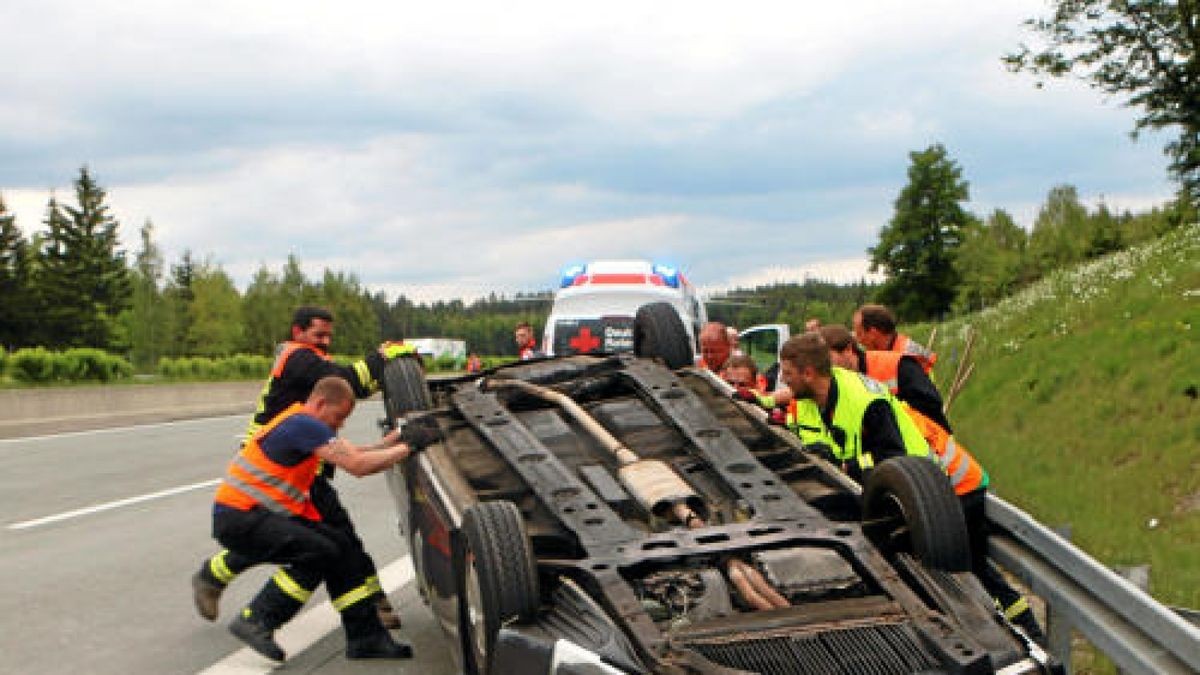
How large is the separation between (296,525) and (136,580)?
7.90 feet

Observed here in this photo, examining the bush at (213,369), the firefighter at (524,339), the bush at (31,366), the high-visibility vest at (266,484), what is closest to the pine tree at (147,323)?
the bush at (213,369)

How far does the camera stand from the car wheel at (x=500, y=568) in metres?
3.85

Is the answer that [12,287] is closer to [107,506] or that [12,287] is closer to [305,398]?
[107,506]

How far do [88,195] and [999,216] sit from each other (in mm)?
75027

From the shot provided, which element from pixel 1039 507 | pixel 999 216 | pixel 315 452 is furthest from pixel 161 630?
pixel 999 216

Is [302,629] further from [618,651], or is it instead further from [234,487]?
[618,651]

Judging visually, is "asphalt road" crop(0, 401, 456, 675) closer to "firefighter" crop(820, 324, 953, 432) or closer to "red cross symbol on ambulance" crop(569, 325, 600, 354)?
"firefighter" crop(820, 324, 953, 432)

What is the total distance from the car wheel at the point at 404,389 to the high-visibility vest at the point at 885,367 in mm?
2200

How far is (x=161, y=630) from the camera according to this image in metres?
6.23

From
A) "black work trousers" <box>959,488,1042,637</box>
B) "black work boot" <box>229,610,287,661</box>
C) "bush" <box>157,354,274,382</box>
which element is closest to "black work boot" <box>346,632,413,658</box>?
"black work boot" <box>229,610,287,661</box>

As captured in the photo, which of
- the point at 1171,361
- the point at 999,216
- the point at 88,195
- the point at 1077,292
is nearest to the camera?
the point at 1171,361

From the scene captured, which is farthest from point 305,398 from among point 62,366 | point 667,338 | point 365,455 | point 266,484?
point 62,366

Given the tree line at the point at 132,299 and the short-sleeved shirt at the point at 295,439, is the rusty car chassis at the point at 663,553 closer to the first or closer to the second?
the short-sleeved shirt at the point at 295,439

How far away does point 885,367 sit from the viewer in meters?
5.94
